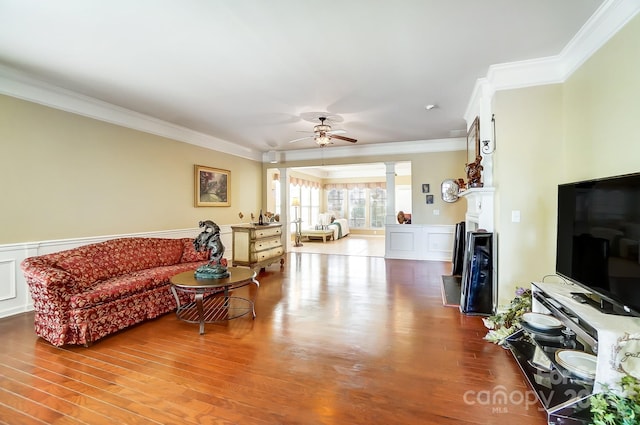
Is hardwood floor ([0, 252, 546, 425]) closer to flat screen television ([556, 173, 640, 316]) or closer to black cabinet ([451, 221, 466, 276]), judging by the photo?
flat screen television ([556, 173, 640, 316])

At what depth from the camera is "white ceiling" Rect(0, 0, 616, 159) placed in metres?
2.32

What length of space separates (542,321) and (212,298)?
379 cm

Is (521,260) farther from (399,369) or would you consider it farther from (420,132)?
→ (420,132)

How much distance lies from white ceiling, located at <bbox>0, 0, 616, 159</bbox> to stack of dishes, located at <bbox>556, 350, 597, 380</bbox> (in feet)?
8.21

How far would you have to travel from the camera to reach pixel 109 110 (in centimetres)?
444

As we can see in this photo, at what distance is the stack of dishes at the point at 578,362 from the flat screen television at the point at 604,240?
1.09ft

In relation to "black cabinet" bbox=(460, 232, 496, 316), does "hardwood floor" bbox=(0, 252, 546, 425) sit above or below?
below

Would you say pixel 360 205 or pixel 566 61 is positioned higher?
pixel 566 61

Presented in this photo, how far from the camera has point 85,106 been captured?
163 inches

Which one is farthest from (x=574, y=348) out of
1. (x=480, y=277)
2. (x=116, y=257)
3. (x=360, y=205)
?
(x=360, y=205)

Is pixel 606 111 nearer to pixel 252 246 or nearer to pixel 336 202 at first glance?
pixel 252 246

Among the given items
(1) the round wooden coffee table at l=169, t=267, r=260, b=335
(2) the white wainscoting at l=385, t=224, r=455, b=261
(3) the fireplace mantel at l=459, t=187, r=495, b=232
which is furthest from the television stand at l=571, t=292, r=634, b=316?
(2) the white wainscoting at l=385, t=224, r=455, b=261

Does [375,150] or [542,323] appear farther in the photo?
[375,150]

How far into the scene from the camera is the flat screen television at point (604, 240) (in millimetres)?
1781
